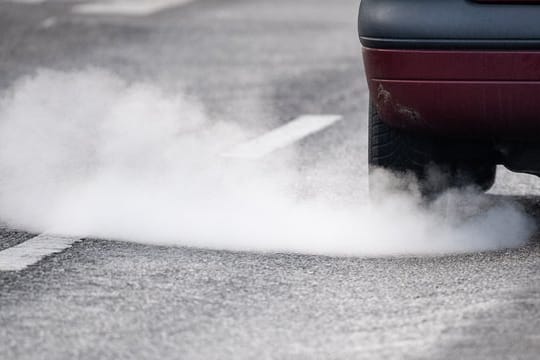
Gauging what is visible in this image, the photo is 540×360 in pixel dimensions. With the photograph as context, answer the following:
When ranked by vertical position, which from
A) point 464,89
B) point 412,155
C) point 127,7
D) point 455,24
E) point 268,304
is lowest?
point 268,304

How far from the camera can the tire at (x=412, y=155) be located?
5846 mm

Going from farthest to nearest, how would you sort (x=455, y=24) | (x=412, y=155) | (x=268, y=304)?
(x=412, y=155) < (x=455, y=24) < (x=268, y=304)

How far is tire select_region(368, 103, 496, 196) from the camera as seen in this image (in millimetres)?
5846

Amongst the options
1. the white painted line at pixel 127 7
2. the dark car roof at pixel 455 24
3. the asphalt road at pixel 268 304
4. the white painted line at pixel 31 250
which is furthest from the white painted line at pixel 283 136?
the white painted line at pixel 127 7

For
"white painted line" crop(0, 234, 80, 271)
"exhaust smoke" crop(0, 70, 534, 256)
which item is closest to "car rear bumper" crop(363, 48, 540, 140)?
"exhaust smoke" crop(0, 70, 534, 256)

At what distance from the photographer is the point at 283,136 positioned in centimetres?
829

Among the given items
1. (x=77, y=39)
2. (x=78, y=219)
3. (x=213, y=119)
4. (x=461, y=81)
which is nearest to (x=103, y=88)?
(x=213, y=119)

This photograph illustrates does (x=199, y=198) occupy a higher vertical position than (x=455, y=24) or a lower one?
lower

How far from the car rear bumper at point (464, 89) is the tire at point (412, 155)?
1.43ft

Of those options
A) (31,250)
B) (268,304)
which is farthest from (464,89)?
(31,250)

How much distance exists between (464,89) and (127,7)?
33.3 ft

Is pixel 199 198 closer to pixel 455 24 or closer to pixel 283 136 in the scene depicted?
pixel 283 136

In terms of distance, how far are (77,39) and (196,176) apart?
541 cm

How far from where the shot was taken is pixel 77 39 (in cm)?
1229
